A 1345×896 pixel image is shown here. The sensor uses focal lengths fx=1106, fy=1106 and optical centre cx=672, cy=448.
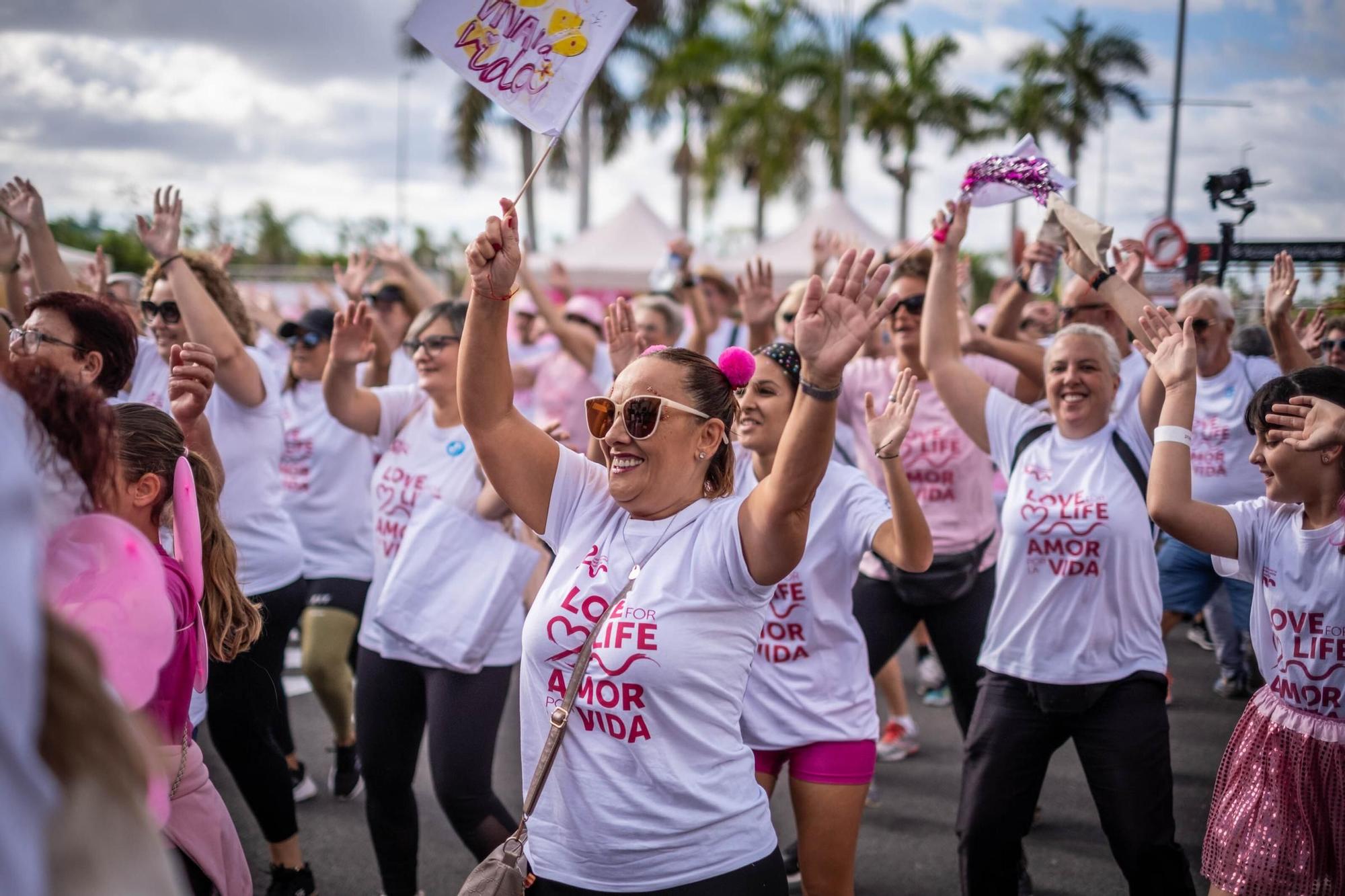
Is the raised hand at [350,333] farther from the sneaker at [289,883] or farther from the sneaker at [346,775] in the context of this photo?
the sneaker at [346,775]

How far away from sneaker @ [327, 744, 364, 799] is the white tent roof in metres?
12.9

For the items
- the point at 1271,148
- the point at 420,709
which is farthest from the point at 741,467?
the point at 1271,148

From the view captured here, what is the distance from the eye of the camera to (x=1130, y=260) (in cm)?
433

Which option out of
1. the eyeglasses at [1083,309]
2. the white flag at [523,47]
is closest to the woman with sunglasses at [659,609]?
the white flag at [523,47]

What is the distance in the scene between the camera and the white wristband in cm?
319

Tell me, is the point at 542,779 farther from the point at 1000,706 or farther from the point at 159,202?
the point at 159,202

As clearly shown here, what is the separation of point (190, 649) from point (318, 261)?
42018 mm

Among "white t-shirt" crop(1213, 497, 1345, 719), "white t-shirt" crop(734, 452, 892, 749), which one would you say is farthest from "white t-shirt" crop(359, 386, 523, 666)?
"white t-shirt" crop(1213, 497, 1345, 719)

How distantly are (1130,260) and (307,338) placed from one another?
149 inches

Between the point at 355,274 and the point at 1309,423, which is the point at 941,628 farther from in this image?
the point at 355,274

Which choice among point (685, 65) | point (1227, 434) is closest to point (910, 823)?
point (1227, 434)

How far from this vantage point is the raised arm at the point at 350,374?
410 cm

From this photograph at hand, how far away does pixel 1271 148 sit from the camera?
5293 millimetres

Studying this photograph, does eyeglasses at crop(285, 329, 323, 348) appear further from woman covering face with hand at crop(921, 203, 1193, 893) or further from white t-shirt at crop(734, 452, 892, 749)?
woman covering face with hand at crop(921, 203, 1193, 893)
